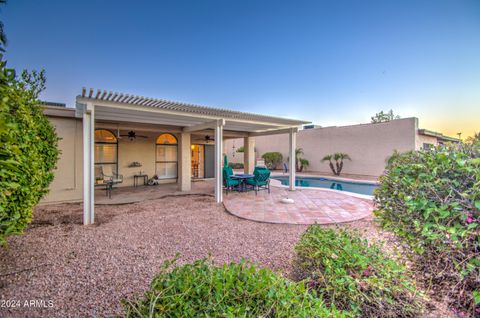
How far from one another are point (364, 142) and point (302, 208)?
11955 mm

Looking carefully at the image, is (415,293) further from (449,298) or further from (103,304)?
(103,304)

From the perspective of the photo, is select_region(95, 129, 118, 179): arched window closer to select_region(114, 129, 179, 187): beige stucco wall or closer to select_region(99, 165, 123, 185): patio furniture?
select_region(99, 165, 123, 185): patio furniture

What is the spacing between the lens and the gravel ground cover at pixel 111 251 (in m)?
2.50

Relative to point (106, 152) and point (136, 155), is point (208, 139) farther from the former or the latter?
point (106, 152)

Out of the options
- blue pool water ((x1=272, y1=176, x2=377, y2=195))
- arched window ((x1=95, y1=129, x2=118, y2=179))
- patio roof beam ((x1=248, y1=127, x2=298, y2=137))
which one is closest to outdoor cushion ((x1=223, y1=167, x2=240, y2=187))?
patio roof beam ((x1=248, y1=127, x2=298, y2=137))

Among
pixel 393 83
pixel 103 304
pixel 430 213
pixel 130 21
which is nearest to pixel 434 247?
pixel 430 213

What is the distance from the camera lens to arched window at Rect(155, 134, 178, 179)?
468 inches

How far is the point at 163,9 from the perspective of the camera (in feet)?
24.4

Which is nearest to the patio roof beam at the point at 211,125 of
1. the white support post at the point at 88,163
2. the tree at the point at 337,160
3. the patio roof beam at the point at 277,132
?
the white support post at the point at 88,163

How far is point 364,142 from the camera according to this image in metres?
15.6

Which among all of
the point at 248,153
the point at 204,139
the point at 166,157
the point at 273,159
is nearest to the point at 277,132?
the point at 248,153

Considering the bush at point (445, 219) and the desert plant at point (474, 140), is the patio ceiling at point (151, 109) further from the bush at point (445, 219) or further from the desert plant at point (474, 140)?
the desert plant at point (474, 140)

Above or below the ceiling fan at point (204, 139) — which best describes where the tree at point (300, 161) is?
below

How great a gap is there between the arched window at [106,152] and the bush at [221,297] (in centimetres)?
1029
